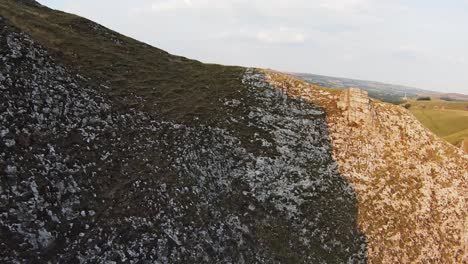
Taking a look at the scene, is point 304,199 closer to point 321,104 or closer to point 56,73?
point 321,104

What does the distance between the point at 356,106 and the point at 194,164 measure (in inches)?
877

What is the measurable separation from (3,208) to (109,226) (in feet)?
18.6

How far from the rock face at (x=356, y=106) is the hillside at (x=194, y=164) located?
0.75 ft

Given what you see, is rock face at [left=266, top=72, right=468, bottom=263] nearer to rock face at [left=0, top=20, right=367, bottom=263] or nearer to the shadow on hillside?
the shadow on hillside

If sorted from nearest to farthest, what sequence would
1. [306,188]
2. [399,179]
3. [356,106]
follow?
1. [306,188]
2. [399,179]
3. [356,106]

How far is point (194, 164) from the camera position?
32.4 m

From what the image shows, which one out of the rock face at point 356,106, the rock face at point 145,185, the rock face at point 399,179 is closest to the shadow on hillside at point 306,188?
the rock face at point 145,185

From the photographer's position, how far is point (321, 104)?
46.7m

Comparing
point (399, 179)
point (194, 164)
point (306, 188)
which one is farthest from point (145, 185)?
point (399, 179)

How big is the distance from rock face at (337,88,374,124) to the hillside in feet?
0.75

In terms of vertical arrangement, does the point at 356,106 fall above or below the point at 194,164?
above

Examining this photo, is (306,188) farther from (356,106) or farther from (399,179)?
(356,106)

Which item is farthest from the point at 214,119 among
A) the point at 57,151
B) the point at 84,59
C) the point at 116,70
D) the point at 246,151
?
the point at 57,151

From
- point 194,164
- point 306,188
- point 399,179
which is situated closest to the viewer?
point 194,164
